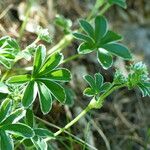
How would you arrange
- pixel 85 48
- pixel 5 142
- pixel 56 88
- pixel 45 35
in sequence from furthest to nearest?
pixel 85 48 → pixel 45 35 → pixel 56 88 → pixel 5 142

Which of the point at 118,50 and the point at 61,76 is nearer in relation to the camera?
the point at 61,76

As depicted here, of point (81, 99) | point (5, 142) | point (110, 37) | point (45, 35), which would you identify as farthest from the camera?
point (81, 99)

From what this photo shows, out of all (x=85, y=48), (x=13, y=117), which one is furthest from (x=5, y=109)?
(x=85, y=48)

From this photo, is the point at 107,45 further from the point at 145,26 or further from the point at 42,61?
the point at 145,26

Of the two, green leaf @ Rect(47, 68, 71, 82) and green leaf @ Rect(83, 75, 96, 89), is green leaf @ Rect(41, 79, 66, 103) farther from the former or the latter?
green leaf @ Rect(83, 75, 96, 89)

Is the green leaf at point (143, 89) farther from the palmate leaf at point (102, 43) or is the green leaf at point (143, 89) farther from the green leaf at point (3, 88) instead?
the green leaf at point (3, 88)

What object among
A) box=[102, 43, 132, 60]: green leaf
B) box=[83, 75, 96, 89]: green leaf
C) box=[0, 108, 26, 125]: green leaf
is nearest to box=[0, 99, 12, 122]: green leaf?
box=[0, 108, 26, 125]: green leaf

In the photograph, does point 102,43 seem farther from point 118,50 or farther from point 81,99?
point 81,99

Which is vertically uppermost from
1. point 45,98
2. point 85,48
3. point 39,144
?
point 85,48

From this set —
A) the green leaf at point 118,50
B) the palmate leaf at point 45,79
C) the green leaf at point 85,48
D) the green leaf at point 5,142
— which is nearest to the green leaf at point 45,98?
the palmate leaf at point 45,79
